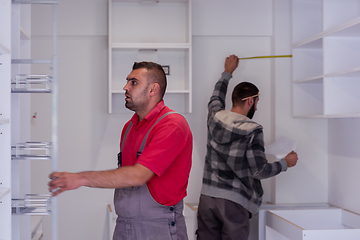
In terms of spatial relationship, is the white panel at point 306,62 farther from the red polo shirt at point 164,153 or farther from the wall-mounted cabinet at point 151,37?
the red polo shirt at point 164,153

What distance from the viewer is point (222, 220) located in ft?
9.16

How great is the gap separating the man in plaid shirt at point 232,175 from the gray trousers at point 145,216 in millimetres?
857

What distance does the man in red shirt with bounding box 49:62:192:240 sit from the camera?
5.98ft

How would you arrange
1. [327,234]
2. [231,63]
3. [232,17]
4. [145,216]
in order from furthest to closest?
[232,17]
[231,63]
[327,234]
[145,216]

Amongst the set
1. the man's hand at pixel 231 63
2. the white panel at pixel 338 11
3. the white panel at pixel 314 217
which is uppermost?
the white panel at pixel 338 11

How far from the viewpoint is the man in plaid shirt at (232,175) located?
2.78 m

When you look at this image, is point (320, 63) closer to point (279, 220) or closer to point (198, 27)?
point (198, 27)

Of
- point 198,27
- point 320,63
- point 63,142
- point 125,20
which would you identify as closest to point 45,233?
point 63,142

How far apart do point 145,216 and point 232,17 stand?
7.06ft
